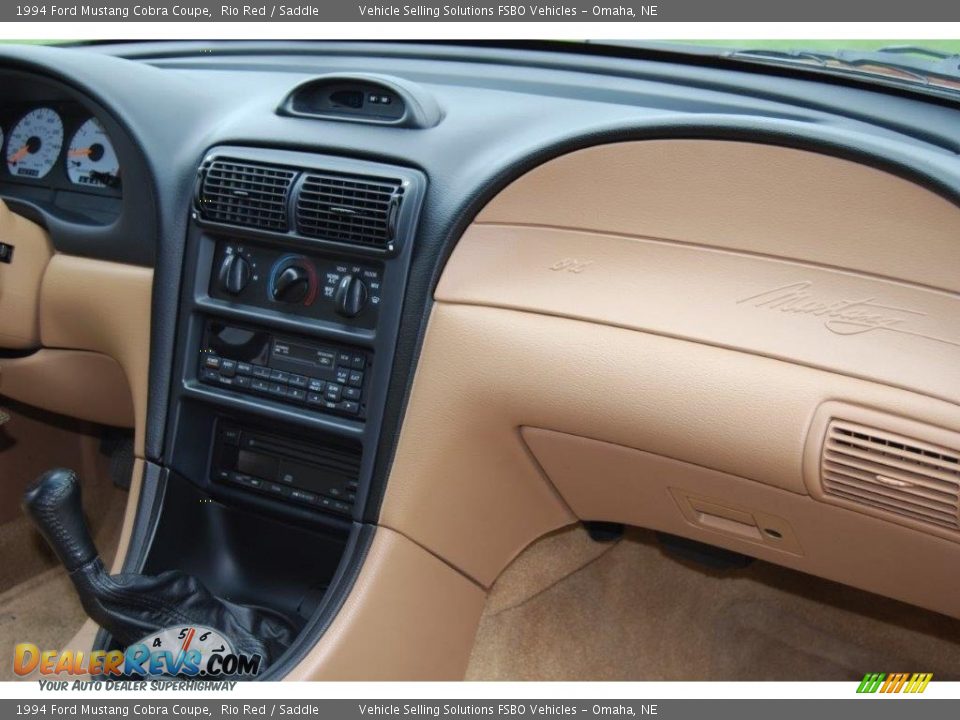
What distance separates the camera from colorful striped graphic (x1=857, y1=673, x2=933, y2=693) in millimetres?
1956

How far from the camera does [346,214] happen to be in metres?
1.64

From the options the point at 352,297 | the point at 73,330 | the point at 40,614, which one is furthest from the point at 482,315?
the point at 40,614

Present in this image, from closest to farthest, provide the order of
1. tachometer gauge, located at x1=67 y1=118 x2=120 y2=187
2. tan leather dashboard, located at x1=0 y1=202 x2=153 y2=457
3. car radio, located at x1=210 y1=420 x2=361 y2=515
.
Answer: car radio, located at x1=210 y1=420 x2=361 y2=515
tan leather dashboard, located at x1=0 y1=202 x2=153 y2=457
tachometer gauge, located at x1=67 y1=118 x2=120 y2=187

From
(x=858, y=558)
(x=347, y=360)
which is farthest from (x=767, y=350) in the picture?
(x=347, y=360)

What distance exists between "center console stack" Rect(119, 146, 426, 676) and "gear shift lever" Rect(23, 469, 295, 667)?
11 cm

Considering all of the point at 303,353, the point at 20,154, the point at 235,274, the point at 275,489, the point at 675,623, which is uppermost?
the point at 20,154

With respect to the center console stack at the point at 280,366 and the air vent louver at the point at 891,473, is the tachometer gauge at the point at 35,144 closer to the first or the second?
the center console stack at the point at 280,366

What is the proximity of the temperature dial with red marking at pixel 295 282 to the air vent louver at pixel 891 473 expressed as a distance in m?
0.88

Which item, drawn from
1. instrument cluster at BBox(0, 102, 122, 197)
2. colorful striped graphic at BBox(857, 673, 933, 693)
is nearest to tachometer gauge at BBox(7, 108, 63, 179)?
instrument cluster at BBox(0, 102, 122, 197)

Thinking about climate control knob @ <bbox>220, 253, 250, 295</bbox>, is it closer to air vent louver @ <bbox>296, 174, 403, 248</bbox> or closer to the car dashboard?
the car dashboard

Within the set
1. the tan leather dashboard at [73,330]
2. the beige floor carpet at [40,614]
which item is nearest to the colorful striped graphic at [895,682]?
the tan leather dashboard at [73,330]

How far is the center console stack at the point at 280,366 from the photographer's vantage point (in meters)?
1.65

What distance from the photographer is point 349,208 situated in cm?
164

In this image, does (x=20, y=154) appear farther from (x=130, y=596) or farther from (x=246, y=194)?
(x=130, y=596)
